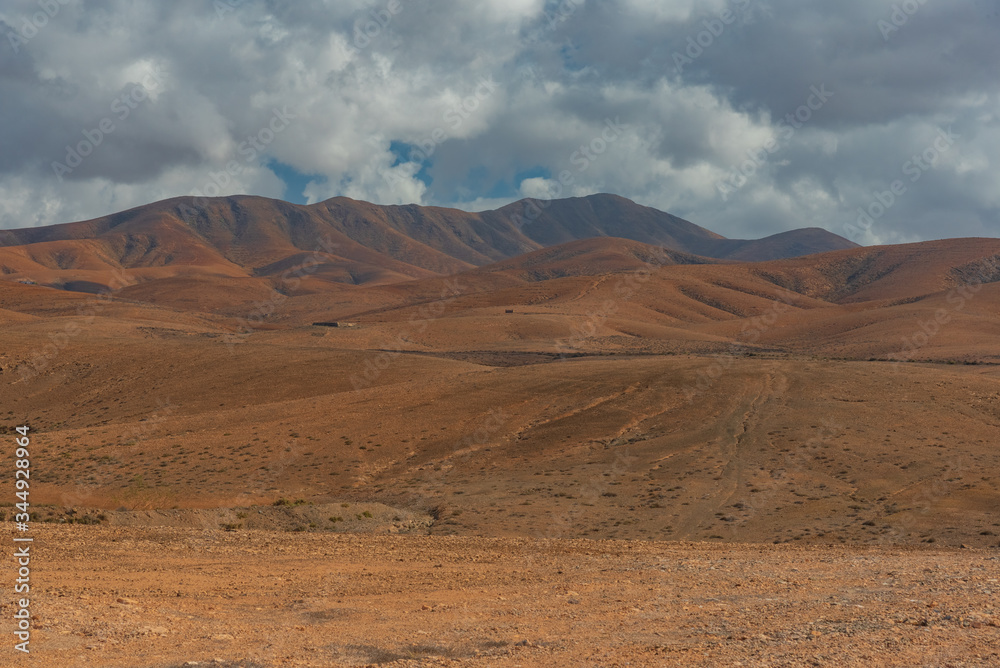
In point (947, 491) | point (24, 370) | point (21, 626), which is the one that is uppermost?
point (24, 370)

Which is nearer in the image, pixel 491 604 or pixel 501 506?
pixel 491 604

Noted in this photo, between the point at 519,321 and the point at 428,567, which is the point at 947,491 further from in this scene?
the point at 519,321

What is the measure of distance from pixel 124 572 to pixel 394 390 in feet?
97.4

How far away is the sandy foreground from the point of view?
925 cm

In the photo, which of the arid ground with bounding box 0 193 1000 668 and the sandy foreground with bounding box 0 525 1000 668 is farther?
the arid ground with bounding box 0 193 1000 668

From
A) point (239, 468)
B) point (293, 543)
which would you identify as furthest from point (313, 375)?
point (293, 543)

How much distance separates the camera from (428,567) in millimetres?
15008

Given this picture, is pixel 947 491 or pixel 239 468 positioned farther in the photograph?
pixel 239 468

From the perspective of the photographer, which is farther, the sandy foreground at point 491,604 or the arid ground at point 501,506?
the arid ground at point 501,506

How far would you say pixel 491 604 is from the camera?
12094 mm

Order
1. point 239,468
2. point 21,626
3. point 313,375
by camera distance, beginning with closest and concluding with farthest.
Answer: point 21,626 → point 239,468 → point 313,375

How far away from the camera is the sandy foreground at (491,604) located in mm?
9250

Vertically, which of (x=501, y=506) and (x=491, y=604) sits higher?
(x=491, y=604)

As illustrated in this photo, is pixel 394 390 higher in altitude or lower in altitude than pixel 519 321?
lower
